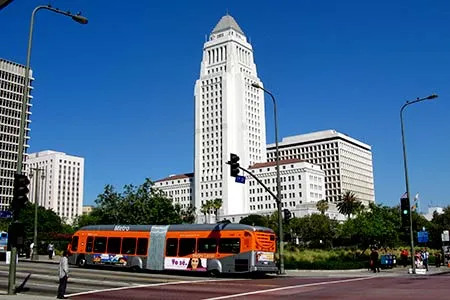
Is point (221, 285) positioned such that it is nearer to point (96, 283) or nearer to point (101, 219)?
point (96, 283)

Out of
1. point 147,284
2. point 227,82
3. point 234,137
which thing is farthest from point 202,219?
point 147,284

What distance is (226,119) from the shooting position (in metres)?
166

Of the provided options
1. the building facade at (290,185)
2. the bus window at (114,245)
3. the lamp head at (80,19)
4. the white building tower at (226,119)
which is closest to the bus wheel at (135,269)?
the bus window at (114,245)

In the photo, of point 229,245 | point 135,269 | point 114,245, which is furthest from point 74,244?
point 229,245

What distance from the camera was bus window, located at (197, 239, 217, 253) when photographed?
98.9 ft

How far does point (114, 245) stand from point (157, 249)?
3.62 meters

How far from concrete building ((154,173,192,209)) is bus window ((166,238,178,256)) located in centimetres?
14384

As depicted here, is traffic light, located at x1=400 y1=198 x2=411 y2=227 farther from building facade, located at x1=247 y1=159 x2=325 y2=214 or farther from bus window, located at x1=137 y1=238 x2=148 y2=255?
building facade, located at x1=247 y1=159 x2=325 y2=214

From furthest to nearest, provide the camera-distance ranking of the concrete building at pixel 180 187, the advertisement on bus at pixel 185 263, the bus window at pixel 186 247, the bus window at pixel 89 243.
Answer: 1. the concrete building at pixel 180 187
2. the bus window at pixel 89 243
3. the bus window at pixel 186 247
4. the advertisement on bus at pixel 185 263

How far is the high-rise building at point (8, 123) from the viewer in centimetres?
15862

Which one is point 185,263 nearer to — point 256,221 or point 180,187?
point 256,221

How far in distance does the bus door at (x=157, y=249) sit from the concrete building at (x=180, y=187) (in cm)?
14311

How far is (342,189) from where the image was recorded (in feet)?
648

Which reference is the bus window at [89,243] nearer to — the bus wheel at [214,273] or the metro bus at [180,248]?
the metro bus at [180,248]
